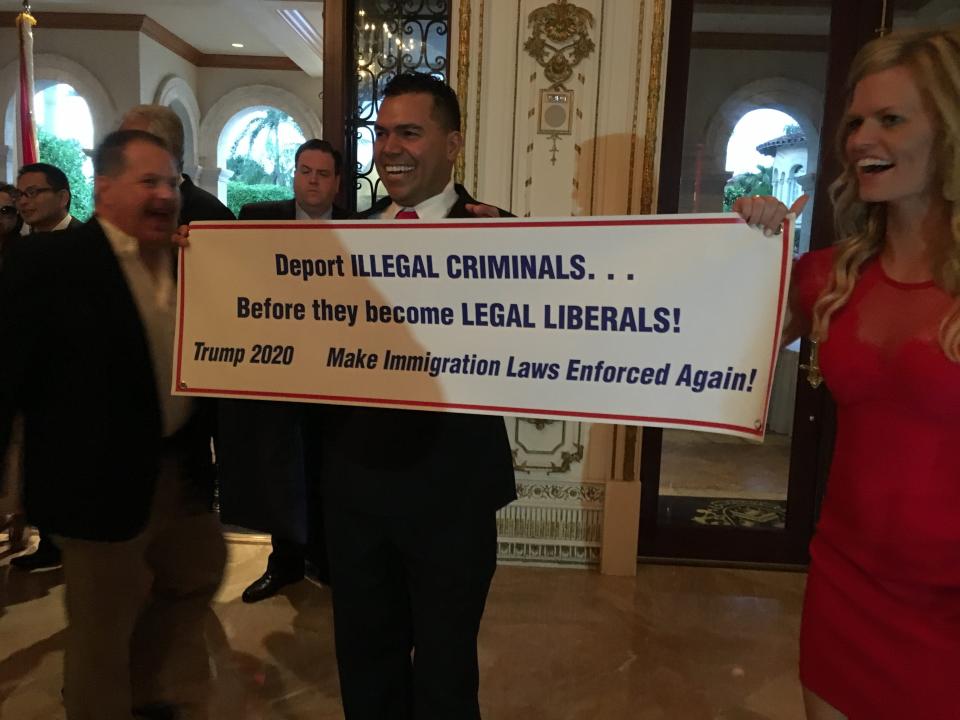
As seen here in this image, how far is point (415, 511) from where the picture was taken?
1.45 meters

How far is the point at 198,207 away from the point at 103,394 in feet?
2.92

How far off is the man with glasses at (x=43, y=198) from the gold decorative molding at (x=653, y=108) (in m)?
2.38

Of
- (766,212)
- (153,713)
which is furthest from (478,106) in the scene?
(153,713)

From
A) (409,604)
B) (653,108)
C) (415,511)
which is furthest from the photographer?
(653,108)

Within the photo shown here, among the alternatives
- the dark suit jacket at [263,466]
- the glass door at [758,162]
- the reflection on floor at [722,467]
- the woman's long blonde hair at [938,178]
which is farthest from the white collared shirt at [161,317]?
the reflection on floor at [722,467]

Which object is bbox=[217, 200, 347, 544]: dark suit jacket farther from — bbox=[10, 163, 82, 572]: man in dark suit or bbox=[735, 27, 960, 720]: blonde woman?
bbox=[10, 163, 82, 572]: man in dark suit

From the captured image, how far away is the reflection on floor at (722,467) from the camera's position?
3.39 meters

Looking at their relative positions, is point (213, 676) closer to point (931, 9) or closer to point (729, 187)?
point (729, 187)

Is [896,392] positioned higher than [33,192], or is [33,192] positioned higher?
[33,192]

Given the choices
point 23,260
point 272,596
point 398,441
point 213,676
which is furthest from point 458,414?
point 272,596

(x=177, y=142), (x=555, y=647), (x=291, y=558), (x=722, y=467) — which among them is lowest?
(x=555, y=647)

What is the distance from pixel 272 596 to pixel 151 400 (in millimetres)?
1472

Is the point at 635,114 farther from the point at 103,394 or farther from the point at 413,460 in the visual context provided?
the point at 103,394

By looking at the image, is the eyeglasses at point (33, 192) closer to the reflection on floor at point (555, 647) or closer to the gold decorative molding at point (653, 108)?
the reflection on floor at point (555, 647)
